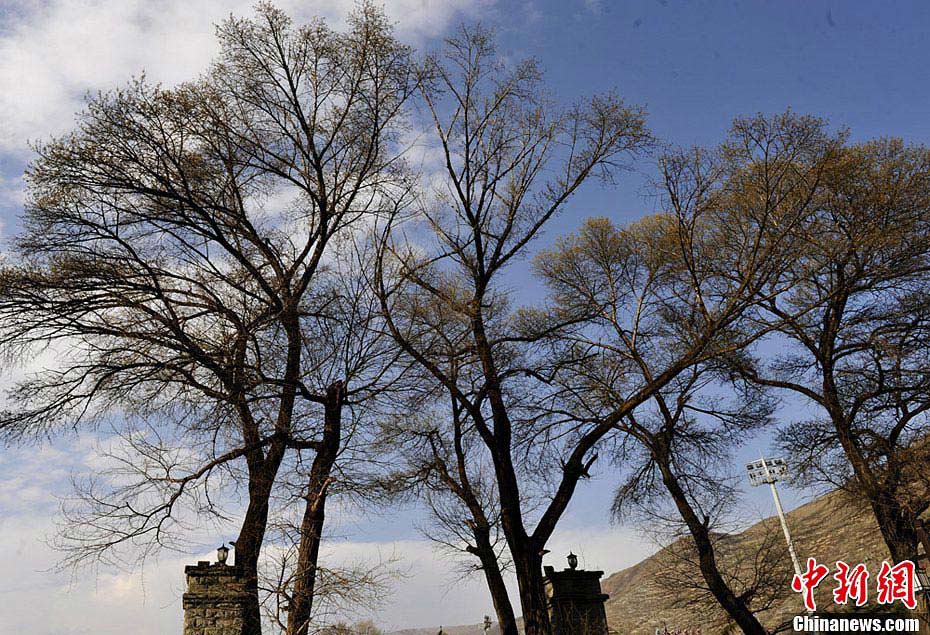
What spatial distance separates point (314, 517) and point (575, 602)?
5.45 meters

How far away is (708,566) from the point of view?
42.6ft

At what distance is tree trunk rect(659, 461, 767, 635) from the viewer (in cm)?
1270

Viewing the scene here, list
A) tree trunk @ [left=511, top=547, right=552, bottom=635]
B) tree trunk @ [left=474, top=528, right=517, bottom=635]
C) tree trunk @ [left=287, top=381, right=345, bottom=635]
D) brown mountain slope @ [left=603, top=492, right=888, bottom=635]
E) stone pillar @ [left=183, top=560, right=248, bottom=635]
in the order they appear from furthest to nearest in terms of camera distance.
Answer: brown mountain slope @ [left=603, top=492, right=888, bottom=635], tree trunk @ [left=474, top=528, right=517, bottom=635], tree trunk @ [left=511, top=547, right=552, bottom=635], stone pillar @ [left=183, top=560, right=248, bottom=635], tree trunk @ [left=287, top=381, right=345, bottom=635]

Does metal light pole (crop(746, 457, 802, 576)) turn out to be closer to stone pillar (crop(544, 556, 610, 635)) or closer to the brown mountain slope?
the brown mountain slope

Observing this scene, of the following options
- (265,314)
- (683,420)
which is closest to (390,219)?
(265,314)

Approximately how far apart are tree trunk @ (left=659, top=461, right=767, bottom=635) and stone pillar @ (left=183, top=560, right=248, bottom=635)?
830cm

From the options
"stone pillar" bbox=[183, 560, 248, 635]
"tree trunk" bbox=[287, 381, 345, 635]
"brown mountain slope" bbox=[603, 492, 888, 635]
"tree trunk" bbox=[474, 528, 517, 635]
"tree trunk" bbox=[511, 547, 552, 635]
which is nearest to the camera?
"tree trunk" bbox=[287, 381, 345, 635]

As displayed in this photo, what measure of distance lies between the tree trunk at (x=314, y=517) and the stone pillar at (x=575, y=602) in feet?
16.2

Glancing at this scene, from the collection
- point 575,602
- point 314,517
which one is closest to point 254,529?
point 314,517

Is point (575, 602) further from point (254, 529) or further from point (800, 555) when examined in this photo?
point (800, 555)

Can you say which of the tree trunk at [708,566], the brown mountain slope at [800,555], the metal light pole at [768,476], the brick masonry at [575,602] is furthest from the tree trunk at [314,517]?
the metal light pole at [768,476]

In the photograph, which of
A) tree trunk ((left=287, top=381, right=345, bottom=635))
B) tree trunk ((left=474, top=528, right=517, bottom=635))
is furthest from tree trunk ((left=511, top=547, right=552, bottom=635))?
tree trunk ((left=287, top=381, right=345, bottom=635))

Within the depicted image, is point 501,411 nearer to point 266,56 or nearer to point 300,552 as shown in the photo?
point 300,552

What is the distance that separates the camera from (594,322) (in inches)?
582
